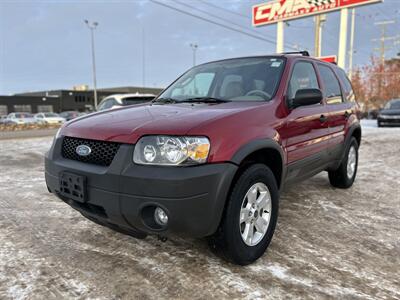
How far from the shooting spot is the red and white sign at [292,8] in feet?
59.2

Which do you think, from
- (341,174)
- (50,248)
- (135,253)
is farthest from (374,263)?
(50,248)

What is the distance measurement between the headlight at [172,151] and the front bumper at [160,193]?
50 millimetres

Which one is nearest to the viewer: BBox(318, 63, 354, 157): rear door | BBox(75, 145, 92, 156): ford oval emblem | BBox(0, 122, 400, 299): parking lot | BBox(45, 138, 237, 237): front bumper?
BBox(45, 138, 237, 237): front bumper

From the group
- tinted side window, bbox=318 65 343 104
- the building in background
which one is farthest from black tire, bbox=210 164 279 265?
the building in background

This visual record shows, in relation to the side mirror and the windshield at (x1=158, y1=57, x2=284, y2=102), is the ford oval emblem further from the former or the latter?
the side mirror

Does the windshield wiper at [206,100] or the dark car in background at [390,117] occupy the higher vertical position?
the windshield wiper at [206,100]

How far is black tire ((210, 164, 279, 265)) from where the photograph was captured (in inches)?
100

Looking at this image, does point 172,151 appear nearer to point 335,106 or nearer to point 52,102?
point 335,106

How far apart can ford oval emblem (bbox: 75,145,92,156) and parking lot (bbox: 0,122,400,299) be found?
0.91 metres

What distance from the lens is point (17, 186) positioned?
17.1 feet

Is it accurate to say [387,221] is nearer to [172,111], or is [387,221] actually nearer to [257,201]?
[257,201]

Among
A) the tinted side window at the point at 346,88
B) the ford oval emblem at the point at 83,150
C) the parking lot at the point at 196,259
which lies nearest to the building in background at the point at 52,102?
the tinted side window at the point at 346,88

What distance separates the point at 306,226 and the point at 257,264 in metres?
1.09

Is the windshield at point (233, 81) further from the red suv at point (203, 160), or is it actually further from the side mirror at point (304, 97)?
the side mirror at point (304, 97)
